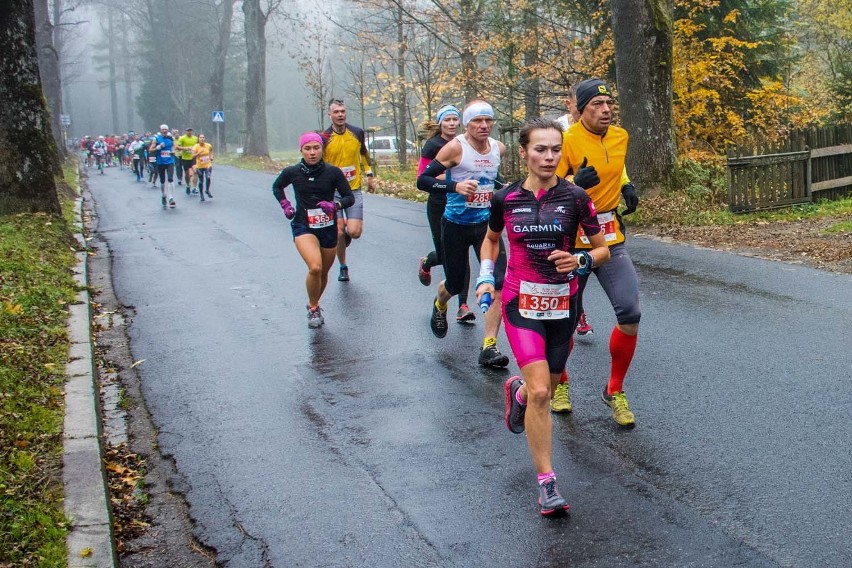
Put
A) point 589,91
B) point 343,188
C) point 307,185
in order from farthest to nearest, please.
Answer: point 343,188 < point 307,185 < point 589,91

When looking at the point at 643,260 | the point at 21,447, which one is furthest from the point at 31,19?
the point at 21,447

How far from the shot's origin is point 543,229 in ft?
16.1

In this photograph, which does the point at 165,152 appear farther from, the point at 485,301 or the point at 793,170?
the point at 485,301

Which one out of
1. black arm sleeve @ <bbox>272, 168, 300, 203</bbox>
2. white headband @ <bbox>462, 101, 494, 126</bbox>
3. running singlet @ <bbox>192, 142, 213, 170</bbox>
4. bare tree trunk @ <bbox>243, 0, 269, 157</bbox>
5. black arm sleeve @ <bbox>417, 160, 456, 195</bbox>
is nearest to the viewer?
white headband @ <bbox>462, 101, 494, 126</bbox>

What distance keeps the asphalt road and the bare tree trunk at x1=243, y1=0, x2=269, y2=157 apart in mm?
43077

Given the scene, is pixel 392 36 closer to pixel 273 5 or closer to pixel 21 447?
pixel 273 5

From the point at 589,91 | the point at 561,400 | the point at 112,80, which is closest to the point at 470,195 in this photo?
the point at 589,91

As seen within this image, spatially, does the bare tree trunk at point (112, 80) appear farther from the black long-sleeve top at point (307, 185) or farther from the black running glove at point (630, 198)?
the black running glove at point (630, 198)

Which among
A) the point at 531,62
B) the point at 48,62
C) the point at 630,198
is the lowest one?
the point at 630,198

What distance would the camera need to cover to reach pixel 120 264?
554 inches

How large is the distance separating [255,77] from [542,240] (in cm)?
5062

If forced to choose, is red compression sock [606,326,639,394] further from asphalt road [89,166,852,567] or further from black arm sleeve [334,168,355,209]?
black arm sleeve [334,168,355,209]

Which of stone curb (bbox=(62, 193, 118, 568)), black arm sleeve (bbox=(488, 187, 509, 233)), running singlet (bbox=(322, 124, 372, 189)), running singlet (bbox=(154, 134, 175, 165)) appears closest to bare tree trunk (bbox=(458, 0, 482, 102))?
running singlet (bbox=(154, 134, 175, 165))

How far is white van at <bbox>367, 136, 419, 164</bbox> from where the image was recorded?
4116cm
